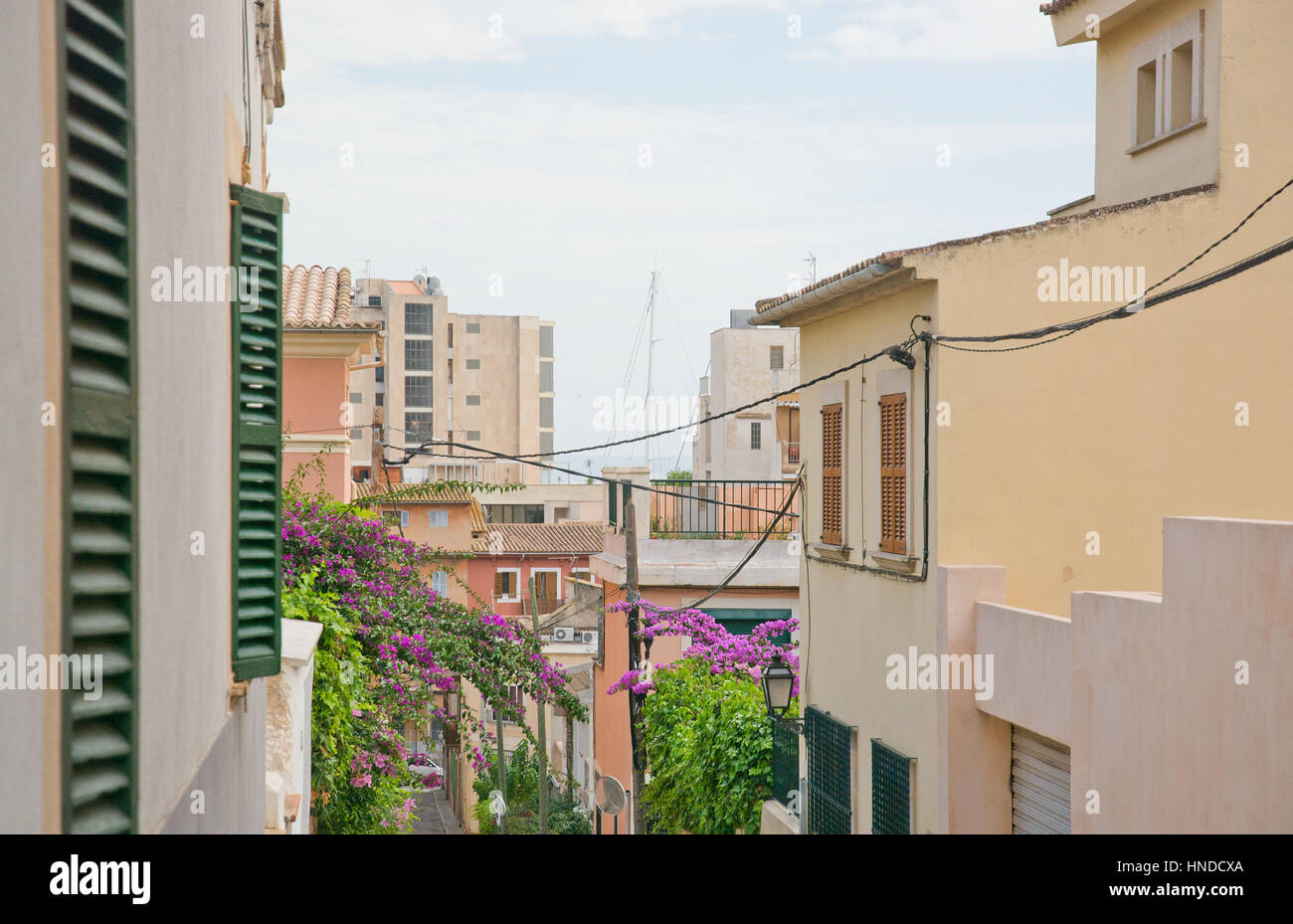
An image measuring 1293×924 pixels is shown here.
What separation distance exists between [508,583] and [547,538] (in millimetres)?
2329

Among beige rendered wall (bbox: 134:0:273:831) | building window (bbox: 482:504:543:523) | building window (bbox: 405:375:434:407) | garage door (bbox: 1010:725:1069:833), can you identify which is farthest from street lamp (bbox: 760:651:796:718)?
building window (bbox: 405:375:434:407)

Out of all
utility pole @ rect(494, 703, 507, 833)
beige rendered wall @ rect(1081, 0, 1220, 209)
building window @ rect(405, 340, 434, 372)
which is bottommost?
utility pole @ rect(494, 703, 507, 833)

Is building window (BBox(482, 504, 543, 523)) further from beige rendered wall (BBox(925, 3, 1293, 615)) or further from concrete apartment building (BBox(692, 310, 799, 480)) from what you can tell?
beige rendered wall (BBox(925, 3, 1293, 615))

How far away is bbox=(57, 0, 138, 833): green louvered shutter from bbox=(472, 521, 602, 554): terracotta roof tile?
1783 inches

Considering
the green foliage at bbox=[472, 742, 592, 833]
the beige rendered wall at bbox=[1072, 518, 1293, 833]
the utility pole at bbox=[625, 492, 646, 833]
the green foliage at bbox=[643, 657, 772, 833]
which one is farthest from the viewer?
the green foliage at bbox=[472, 742, 592, 833]

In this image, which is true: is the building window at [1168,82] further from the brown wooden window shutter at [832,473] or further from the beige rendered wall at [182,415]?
the beige rendered wall at [182,415]

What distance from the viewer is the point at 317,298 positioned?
17.6m

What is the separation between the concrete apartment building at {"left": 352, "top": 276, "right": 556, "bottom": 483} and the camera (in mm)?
85062

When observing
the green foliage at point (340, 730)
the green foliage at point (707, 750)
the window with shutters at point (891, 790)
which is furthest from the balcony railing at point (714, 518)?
the window with shutters at point (891, 790)

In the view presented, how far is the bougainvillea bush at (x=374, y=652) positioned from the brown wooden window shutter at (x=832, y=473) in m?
4.36

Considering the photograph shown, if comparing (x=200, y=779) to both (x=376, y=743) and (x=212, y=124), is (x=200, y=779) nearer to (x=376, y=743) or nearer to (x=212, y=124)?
(x=212, y=124)

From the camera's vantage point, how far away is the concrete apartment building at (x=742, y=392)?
5794 cm

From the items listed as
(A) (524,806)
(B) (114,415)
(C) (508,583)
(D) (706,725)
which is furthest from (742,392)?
(B) (114,415)
